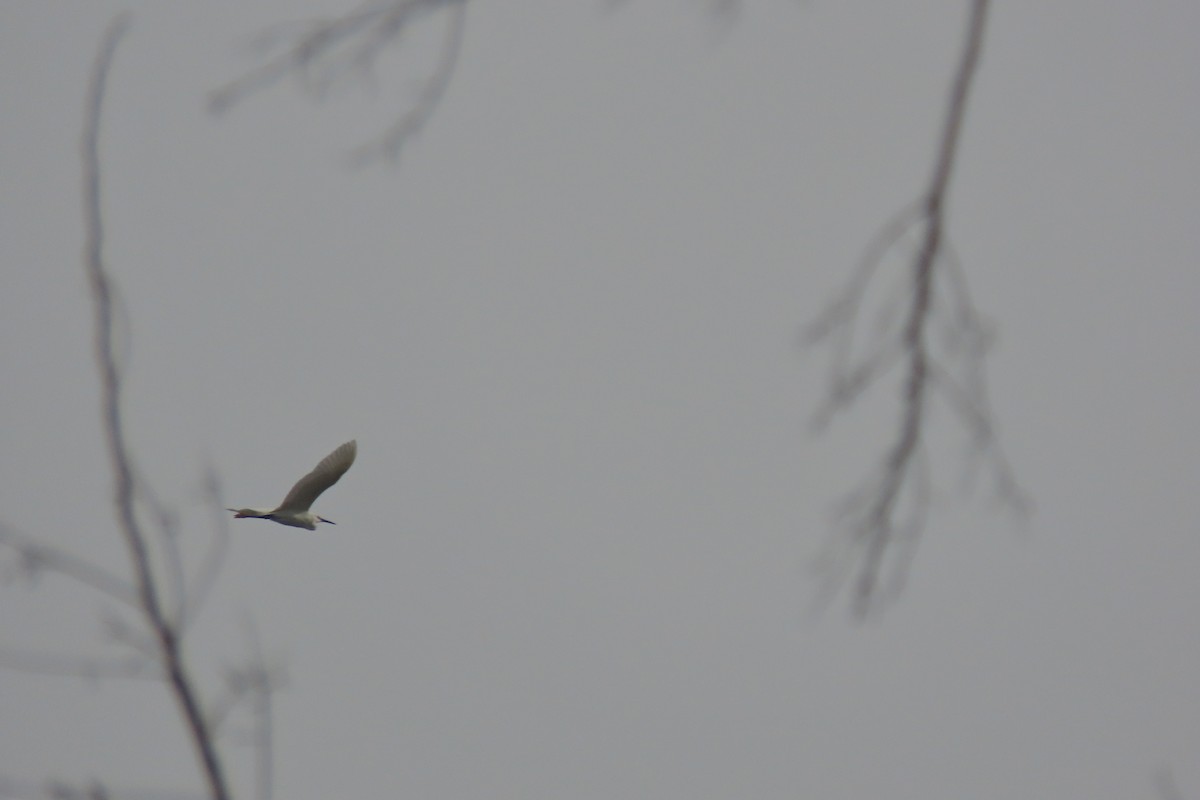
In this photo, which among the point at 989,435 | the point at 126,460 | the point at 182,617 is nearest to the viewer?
the point at 126,460

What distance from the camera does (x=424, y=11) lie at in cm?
220

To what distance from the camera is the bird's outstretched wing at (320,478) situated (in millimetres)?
1809

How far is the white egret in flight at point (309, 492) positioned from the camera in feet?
5.49

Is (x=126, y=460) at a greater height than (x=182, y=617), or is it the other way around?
(x=126, y=460)

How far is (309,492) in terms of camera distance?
186 centimetres

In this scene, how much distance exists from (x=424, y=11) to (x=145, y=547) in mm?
1250

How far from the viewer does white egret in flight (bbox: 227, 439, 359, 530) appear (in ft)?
5.49

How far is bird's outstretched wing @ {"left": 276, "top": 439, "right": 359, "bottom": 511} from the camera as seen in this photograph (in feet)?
5.93

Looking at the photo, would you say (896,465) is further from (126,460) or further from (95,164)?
(95,164)

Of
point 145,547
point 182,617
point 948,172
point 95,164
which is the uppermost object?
point 948,172

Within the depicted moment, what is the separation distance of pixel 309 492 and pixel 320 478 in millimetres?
47

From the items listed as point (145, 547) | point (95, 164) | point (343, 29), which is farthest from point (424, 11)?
point (145, 547)

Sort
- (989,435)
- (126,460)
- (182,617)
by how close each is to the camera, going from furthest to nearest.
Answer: (989,435), (182,617), (126,460)

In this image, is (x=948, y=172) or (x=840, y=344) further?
(x=840, y=344)
